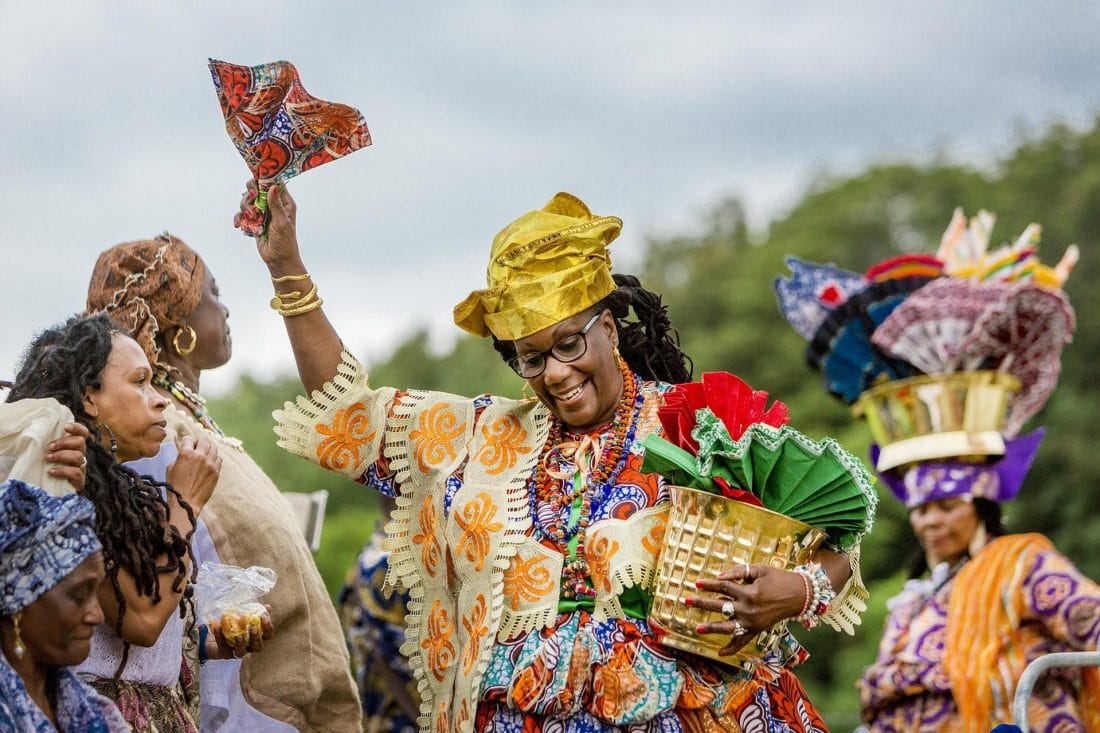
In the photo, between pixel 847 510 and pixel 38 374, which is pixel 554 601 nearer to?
pixel 847 510

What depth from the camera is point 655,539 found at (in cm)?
454

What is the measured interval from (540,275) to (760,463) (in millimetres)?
872

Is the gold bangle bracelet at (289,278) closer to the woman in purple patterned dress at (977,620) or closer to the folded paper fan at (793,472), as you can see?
the folded paper fan at (793,472)

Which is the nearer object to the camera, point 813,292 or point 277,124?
point 277,124

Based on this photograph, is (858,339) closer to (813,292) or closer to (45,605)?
(813,292)

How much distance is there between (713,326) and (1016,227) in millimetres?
7336

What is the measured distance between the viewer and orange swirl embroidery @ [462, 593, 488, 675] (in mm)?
4543

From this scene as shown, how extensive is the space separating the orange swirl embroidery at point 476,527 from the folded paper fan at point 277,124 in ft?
3.37

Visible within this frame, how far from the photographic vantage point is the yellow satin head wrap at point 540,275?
463 centimetres

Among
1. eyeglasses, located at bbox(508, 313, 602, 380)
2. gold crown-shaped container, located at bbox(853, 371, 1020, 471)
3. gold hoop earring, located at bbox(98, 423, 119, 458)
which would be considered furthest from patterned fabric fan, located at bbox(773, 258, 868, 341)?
gold hoop earring, located at bbox(98, 423, 119, 458)

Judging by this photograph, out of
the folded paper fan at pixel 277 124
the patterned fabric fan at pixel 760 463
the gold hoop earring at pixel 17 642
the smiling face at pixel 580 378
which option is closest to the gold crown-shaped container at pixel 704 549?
the patterned fabric fan at pixel 760 463

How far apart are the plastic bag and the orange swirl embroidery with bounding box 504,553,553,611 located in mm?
707

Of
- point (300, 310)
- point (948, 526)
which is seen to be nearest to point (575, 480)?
point (300, 310)

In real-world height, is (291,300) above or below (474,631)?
above
